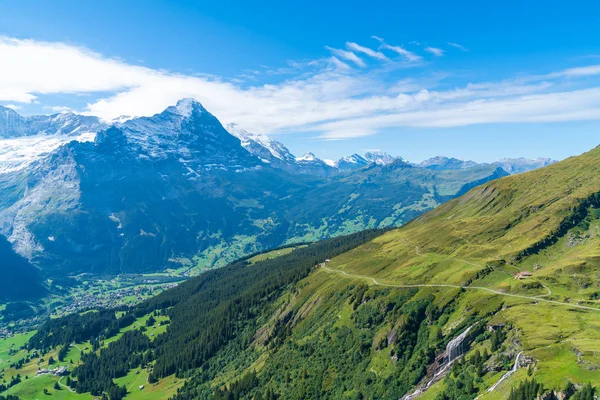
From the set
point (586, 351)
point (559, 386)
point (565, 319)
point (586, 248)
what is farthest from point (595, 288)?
point (559, 386)

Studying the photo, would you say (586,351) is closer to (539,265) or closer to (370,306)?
(539,265)

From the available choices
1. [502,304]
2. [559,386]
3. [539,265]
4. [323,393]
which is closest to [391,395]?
[323,393]

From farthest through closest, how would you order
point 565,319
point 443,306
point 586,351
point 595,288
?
1. point 443,306
2. point 595,288
3. point 565,319
4. point 586,351

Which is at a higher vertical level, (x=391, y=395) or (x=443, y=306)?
(x=443, y=306)

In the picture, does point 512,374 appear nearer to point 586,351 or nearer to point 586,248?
point 586,351

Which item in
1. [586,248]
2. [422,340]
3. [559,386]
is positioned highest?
[586,248]

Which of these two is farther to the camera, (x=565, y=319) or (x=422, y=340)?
(x=422, y=340)

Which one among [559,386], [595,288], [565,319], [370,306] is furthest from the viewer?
[370,306]
